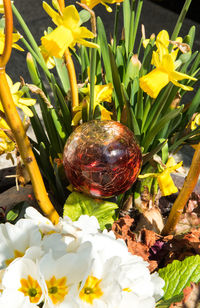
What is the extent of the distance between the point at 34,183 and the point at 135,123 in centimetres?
28

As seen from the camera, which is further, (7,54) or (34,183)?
(34,183)

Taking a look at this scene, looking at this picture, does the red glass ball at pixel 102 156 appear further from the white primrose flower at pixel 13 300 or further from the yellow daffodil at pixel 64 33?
the white primrose flower at pixel 13 300

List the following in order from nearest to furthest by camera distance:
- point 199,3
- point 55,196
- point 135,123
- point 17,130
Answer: point 17,130
point 135,123
point 55,196
point 199,3

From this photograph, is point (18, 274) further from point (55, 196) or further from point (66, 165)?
point (55, 196)

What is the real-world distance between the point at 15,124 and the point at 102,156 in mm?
182

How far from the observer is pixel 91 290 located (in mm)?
549

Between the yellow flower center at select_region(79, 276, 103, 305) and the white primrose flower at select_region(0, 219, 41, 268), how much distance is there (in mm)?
97

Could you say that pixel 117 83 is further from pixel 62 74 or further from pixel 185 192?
pixel 185 192

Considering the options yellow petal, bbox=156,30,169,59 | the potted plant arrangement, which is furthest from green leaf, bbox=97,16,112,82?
yellow petal, bbox=156,30,169,59

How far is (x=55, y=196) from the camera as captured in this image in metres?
0.99

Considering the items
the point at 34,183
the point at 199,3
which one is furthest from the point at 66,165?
the point at 199,3

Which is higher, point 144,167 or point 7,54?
point 7,54

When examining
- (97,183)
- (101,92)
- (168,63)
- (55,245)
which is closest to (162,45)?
(168,63)

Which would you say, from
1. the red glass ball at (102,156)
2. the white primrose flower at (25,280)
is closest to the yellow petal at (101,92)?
the red glass ball at (102,156)
